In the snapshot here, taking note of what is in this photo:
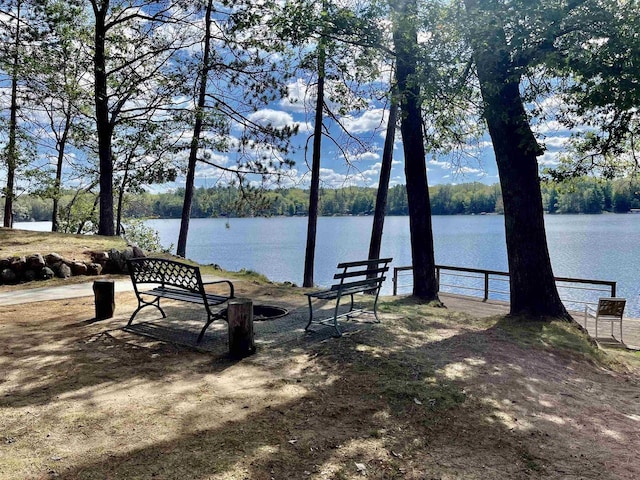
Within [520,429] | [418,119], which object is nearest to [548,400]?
[520,429]

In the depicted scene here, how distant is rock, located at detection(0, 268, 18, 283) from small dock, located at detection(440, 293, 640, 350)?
9182 millimetres

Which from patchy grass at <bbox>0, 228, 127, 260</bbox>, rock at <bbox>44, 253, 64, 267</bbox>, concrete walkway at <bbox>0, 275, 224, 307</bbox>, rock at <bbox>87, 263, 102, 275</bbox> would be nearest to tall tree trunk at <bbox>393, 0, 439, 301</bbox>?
concrete walkway at <bbox>0, 275, 224, 307</bbox>

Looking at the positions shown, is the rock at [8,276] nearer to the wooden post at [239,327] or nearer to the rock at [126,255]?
the rock at [126,255]

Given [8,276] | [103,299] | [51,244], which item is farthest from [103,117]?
[103,299]

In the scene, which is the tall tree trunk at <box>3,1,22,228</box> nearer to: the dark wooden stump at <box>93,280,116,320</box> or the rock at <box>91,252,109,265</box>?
the rock at <box>91,252,109,265</box>

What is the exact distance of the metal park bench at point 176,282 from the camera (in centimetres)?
486

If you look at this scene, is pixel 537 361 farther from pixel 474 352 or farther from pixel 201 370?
pixel 201 370

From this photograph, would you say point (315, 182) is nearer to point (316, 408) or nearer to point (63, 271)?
point (63, 271)

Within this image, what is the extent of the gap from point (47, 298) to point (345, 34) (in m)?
6.43

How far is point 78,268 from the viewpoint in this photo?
9.32m

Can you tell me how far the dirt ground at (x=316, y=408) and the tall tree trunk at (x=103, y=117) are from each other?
31.6ft

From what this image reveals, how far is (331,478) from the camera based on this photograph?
249 centimetres

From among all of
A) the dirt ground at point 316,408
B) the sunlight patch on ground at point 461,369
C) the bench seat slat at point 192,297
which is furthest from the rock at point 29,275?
the sunlight patch on ground at point 461,369

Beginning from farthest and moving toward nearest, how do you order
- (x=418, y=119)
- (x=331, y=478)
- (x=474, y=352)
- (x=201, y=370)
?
(x=418, y=119)
(x=474, y=352)
(x=201, y=370)
(x=331, y=478)
